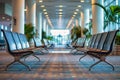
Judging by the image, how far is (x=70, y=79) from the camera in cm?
483

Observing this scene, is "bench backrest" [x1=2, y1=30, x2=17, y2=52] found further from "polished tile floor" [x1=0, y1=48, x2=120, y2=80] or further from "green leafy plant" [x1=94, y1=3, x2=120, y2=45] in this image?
"green leafy plant" [x1=94, y1=3, x2=120, y2=45]

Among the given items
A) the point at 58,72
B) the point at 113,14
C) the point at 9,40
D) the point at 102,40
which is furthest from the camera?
the point at 113,14

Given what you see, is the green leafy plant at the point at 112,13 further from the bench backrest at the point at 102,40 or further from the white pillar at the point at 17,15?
the bench backrest at the point at 102,40

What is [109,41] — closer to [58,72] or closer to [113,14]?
[58,72]

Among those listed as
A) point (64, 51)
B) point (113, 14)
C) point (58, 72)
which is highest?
point (113, 14)

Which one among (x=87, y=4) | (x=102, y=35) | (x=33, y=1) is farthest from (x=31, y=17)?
(x=102, y=35)

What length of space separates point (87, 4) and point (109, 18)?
12.2 m

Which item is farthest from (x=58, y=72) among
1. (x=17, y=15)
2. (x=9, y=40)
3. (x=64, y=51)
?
(x=64, y=51)

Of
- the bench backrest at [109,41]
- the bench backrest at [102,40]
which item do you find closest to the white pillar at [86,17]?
the bench backrest at [102,40]

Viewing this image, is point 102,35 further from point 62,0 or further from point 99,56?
point 62,0

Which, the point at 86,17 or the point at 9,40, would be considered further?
the point at 86,17

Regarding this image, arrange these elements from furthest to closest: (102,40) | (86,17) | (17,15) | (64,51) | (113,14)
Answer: (86,17) < (64,51) < (17,15) < (113,14) < (102,40)

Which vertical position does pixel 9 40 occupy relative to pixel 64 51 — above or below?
above

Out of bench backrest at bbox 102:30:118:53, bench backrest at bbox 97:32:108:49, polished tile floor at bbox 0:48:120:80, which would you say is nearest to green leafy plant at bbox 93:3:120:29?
bench backrest at bbox 97:32:108:49
